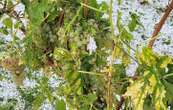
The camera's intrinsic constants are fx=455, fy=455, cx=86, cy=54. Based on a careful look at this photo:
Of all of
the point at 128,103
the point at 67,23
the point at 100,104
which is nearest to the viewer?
the point at 128,103

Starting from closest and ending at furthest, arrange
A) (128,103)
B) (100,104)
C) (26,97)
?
(128,103) < (100,104) < (26,97)

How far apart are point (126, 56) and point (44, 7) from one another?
28 centimetres

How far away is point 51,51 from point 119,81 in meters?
0.32

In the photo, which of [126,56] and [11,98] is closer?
[126,56]

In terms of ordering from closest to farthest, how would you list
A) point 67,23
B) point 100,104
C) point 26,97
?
point 67,23 < point 100,104 < point 26,97

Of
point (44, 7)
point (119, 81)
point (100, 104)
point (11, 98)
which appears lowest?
point (11, 98)

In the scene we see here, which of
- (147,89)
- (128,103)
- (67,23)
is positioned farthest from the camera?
(67,23)

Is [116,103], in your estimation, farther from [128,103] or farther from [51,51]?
[51,51]

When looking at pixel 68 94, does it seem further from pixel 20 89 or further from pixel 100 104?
pixel 20 89

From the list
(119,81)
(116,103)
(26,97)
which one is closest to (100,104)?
(116,103)

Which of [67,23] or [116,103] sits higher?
[67,23]

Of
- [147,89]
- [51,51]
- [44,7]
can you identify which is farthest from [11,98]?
[147,89]

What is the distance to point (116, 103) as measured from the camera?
143 centimetres

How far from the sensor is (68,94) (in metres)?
1.41
